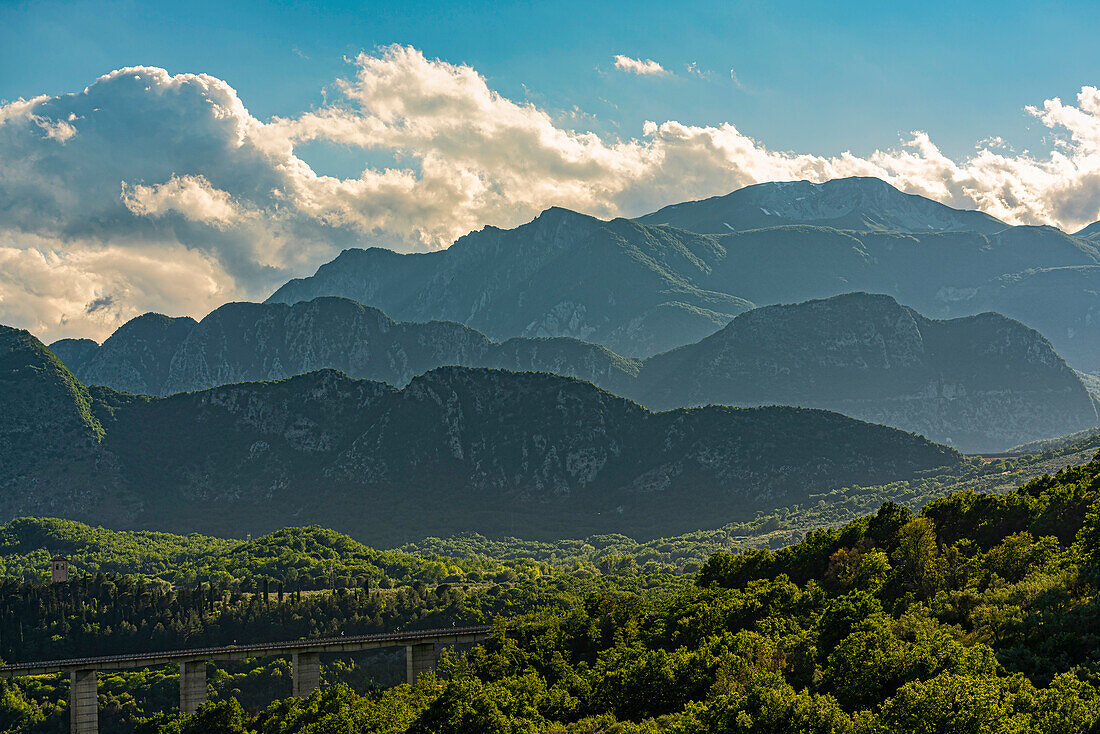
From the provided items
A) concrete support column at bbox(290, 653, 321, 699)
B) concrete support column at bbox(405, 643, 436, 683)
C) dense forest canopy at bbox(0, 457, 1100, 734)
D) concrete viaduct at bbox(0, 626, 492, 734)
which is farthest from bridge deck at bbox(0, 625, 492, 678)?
dense forest canopy at bbox(0, 457, 1100, 734)

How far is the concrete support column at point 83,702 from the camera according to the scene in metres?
178

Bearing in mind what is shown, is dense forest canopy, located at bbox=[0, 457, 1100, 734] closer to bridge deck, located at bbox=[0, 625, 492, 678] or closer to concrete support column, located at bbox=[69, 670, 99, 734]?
concrete support column, located at bbox=[69, 670, 99, 734]

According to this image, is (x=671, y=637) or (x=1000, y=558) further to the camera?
(x=671, y=637)

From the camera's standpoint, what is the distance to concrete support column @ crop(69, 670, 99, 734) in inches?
7016

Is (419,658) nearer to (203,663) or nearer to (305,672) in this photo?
(305,672)

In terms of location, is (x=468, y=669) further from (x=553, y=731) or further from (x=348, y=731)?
(x=553, y=731)

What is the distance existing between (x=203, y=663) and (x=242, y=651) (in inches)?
307

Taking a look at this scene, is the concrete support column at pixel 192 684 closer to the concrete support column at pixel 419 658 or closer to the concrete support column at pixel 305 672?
the concrete support column at pixel 305 672

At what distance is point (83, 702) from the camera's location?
593ft

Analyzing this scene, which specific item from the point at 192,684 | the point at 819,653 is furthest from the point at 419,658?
the point at 819,653

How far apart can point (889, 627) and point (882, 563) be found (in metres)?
30.3

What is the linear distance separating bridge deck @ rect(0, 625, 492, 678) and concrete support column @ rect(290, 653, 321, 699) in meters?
1.30

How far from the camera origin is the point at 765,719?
92188 millimetres

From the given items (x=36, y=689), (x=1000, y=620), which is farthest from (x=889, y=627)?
(x=36, y=689)
